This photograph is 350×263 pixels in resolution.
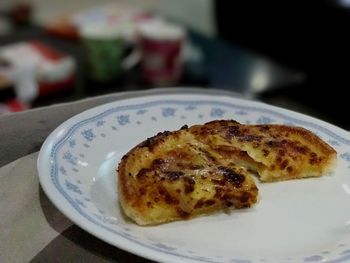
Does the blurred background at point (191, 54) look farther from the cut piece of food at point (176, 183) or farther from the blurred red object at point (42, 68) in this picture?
the cut piece of food at point (176, 183)

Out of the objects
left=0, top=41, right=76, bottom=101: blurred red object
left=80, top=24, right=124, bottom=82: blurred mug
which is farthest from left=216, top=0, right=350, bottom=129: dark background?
left=0, top=41, right=76, bottom=101: blurred red object

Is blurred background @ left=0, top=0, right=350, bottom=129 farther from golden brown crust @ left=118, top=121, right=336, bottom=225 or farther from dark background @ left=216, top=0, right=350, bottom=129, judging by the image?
golden brown crust @ left=118, top=121, right=336, bottom=225

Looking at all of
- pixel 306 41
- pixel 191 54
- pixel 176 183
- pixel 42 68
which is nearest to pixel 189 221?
pixel 176 183

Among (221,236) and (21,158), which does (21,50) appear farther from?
(221,236)

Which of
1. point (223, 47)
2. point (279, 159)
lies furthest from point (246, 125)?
point (223, 47)

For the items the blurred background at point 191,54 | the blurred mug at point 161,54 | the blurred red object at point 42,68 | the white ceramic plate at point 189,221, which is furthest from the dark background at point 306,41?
the white ceramic plate at point 189,221

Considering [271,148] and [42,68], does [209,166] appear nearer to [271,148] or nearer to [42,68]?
[271,148]
